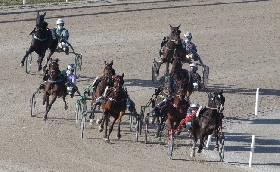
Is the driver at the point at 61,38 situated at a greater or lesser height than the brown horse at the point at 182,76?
greater

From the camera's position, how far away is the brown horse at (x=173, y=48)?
1205 inches

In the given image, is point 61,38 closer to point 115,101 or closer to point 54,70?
point 54,70

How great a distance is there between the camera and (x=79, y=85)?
31469 millimetres

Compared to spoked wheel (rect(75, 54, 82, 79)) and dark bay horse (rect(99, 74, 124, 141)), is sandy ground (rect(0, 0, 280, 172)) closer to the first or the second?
spoked wheel (rect(75, 54, 82, 79))

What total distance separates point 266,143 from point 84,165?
517 cm

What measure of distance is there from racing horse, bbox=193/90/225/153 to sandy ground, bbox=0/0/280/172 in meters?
0.67

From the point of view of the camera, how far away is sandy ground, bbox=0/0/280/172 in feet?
81.1

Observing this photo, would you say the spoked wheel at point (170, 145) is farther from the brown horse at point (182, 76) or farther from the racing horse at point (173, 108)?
the brown horse at point (182, 76)

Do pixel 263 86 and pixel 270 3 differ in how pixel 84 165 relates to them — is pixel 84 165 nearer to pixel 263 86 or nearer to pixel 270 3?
pixel 263 86

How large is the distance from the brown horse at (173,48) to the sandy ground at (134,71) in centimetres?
105

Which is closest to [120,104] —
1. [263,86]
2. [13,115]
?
[13,115]

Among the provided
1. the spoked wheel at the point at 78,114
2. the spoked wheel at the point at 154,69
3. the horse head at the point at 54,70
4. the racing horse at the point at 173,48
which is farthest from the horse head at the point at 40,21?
the spoked wheel at the point at 78,114

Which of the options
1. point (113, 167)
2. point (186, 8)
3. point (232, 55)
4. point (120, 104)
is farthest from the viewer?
point (186, 8)

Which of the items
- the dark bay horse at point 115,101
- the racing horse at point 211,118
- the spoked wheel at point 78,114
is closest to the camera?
the racing horse at point 211,118
